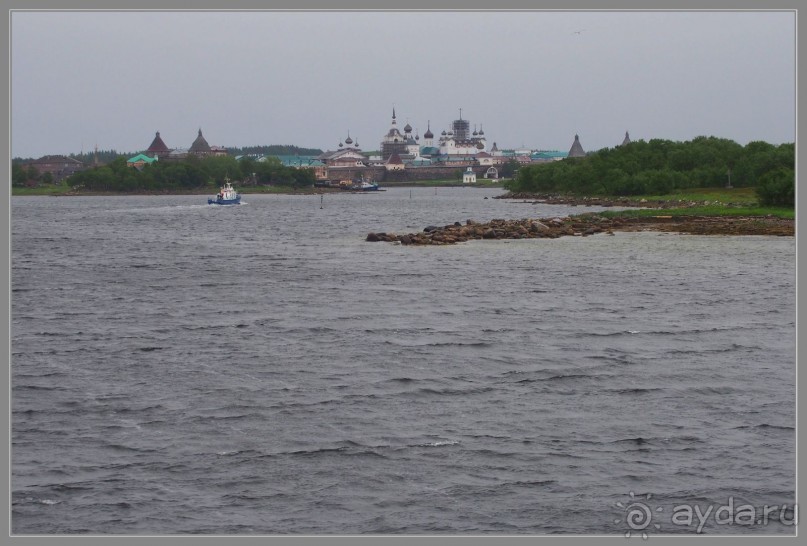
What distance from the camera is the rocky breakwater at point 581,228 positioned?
5684cm

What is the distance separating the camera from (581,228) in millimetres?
61781

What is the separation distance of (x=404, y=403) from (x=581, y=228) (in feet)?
144

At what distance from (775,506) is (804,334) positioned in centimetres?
537

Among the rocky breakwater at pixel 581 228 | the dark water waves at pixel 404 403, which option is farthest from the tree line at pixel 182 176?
the dark water waves at pixel 404 403

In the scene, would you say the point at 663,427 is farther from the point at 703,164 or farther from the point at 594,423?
the point at 703,164

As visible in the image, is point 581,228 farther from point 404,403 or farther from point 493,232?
point 404,403

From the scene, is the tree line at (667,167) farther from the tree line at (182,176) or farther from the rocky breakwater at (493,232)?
the tree line at (182,176)

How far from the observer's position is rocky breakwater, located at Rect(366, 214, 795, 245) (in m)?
56.8

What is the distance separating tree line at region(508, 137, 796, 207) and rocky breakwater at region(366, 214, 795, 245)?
21.9m

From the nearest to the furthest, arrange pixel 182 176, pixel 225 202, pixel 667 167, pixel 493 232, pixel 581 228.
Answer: pixel 493 232
pixel 581 228
pixel 667 167
pixel 225 202
pixel 182 176

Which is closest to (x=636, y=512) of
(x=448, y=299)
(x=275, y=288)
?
(x=448, y=299)

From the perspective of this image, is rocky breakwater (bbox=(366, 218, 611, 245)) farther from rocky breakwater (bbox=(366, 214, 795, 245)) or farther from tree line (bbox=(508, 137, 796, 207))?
tree line (bbox=(508, 137, 796, 207))

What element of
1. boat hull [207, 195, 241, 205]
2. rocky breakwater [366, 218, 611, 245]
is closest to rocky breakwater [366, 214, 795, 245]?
rocky breakwater [366, 218, 611, 245]

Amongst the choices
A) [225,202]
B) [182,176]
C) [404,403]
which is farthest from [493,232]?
[182,176]
